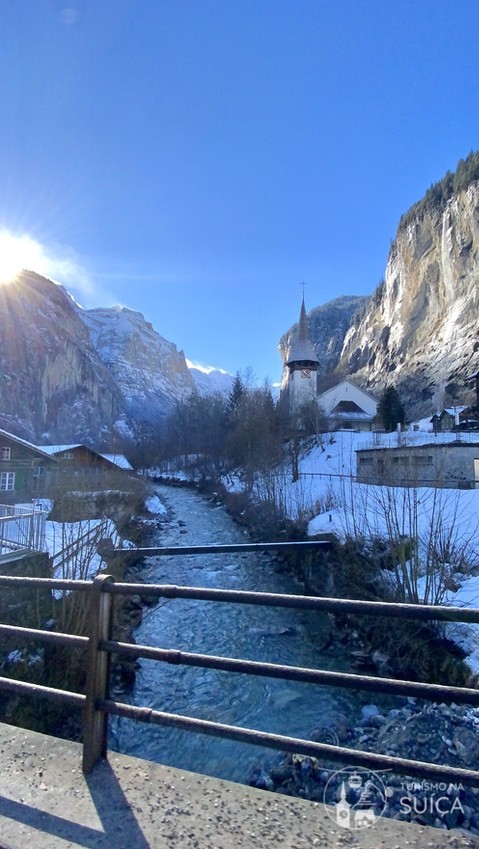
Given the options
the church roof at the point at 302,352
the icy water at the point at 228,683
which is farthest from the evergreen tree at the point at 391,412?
the icy water at the point at 228,683

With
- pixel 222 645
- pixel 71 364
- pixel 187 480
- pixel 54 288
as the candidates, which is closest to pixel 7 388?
pixel 71 364

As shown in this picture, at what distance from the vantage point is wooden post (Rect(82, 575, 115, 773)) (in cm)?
266

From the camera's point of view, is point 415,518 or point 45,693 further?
point 415,518

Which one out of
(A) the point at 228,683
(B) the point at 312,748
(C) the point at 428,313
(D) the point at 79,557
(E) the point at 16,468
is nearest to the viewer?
(B) the point at 312,748

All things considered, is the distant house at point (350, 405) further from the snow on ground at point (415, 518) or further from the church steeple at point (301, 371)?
the snow on ground at point (415, 518)

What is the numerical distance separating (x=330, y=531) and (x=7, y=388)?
115551mm

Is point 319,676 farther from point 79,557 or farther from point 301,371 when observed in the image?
point 301,371

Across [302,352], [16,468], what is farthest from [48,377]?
[16,468]

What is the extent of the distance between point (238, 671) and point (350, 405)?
221ft

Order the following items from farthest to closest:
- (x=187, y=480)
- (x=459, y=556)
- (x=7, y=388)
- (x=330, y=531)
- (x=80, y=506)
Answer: (x=7, y=388) < (x=187, y=480) < (x=330, y=531) < (x=80, y=506) < (x=459, y=556)

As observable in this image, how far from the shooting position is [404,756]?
7.55m

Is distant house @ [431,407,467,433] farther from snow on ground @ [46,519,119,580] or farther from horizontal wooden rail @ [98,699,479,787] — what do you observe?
horizontal wooden rail @ [98,699,479,787]

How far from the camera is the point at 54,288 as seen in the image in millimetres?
163375

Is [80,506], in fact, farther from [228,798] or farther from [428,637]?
[228,798]
